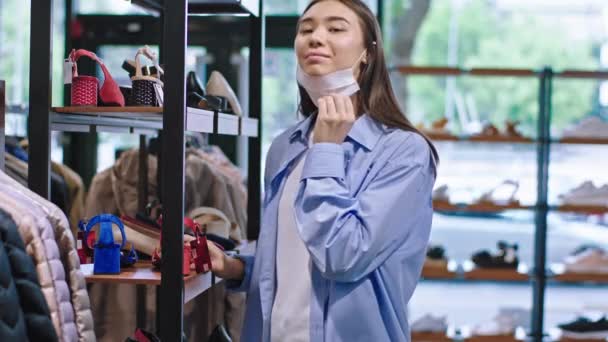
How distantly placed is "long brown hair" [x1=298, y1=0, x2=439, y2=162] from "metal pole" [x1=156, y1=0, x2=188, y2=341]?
0.41 m

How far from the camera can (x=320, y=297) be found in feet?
6.72

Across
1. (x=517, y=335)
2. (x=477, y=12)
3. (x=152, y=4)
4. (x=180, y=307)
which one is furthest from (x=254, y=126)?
(x=477, y=12)

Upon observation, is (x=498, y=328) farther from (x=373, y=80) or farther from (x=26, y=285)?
(x=26, y=285)

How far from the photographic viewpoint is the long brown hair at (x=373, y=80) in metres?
2.17

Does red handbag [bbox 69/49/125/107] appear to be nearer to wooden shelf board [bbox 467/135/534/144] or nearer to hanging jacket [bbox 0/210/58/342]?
hanging jacket [bbox 0/210/58/342]

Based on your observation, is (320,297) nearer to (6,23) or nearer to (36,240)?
(36,240)

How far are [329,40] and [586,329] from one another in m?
3.71

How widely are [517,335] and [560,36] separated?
11.2ft

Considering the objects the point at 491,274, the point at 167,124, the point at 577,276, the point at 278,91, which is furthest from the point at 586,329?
the point at 167,124

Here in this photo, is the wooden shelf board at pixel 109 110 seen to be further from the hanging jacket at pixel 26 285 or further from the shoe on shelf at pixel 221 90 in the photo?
the shoe on shelf at pixel 221 90

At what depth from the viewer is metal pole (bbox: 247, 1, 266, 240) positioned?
2.91 metres

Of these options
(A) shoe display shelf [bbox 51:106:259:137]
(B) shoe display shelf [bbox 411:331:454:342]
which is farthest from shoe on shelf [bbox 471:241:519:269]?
(A) shoe display shelf [bbox 51:106:259:137]

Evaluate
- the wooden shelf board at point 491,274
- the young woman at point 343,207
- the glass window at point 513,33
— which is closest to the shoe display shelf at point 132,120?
the young woman at point 343,207

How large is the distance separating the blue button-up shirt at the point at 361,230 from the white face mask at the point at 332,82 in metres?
0.09
